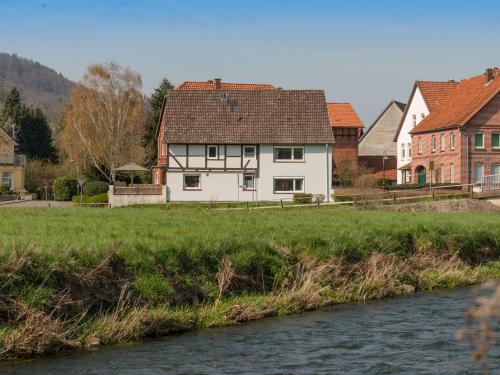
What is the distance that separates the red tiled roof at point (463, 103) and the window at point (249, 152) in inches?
604

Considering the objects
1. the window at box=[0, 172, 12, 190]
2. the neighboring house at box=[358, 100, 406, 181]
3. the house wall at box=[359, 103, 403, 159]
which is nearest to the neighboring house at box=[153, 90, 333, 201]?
the window at box=[0, 172, 12, 190]

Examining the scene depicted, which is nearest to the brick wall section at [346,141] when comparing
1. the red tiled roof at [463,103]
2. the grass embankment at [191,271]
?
the red tiled roof at [463,103]

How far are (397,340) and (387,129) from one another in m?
74.2

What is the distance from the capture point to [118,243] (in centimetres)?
1806

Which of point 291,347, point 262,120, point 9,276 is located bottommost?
point 291,347

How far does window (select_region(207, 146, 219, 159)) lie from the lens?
190 ft

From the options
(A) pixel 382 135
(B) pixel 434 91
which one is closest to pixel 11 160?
(A) pixel 382 135

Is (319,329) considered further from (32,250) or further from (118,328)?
(32,250)

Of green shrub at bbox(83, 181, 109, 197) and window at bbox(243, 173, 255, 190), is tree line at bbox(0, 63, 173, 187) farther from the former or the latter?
window at bbox(243, 173, 255, 190)

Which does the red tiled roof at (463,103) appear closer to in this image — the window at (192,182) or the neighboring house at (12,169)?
the window at (192,182)

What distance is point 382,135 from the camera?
87.1m

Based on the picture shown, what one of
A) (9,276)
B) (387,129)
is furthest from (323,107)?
(9,276)

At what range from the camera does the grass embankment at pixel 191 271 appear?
14.5m

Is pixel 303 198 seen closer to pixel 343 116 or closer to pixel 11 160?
pixel 343 116
